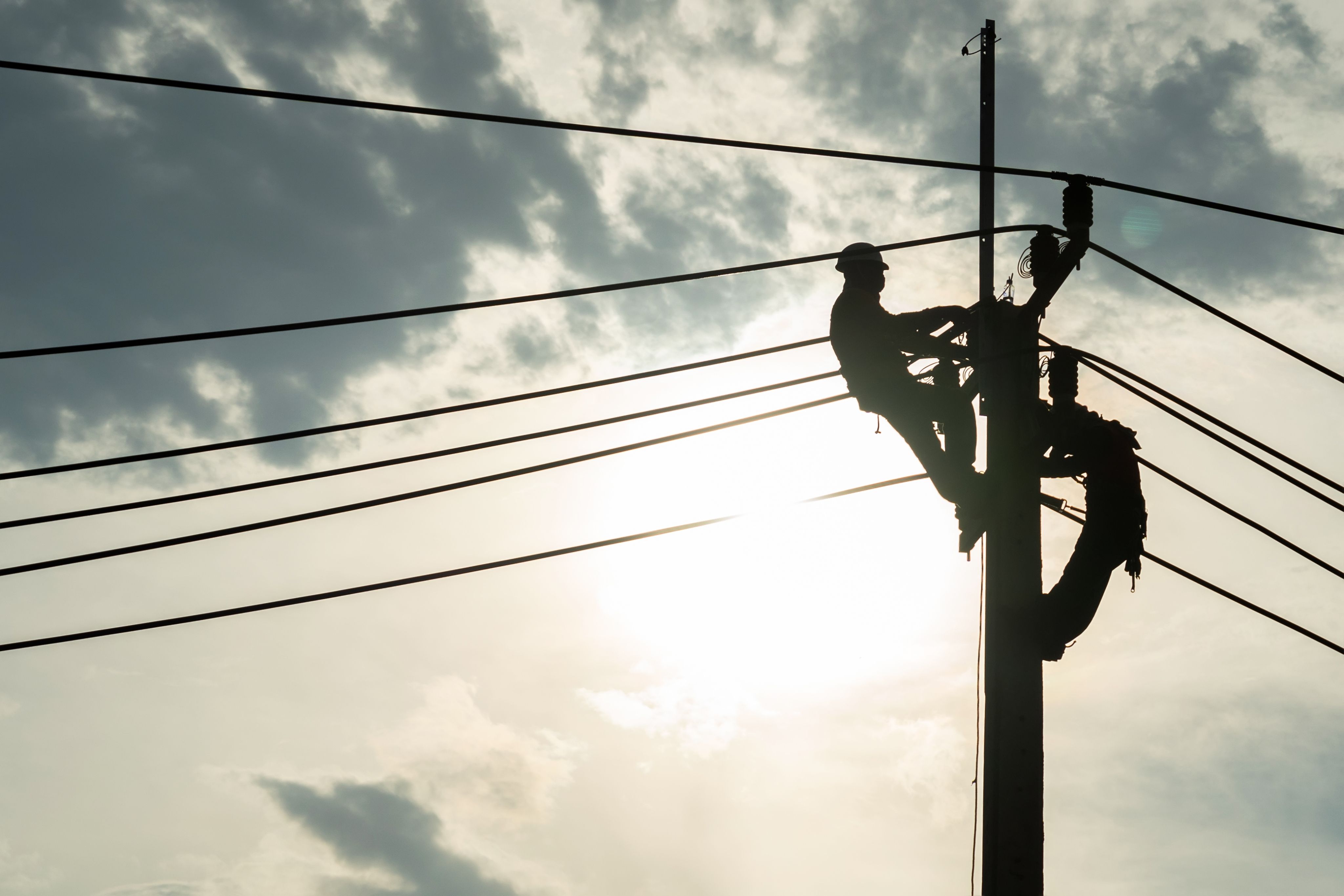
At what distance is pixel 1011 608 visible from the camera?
6.44m

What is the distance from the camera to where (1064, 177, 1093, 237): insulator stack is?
7.02 m

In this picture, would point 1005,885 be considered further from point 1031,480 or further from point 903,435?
point 903,435

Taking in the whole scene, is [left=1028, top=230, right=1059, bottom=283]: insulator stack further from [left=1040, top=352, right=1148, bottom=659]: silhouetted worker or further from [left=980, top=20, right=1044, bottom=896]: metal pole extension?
[left=1040, top=352, right=1148, bottom=659]: silhouetted worker

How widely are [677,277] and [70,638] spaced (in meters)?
5.09

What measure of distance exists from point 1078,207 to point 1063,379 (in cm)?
105

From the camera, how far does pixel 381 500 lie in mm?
8766

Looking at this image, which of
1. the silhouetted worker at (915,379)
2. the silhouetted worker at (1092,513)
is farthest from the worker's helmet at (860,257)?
the silhouetted worker at (1092,513)

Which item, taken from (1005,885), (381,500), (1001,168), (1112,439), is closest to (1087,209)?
(1001,168)

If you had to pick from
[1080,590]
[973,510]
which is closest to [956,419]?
[973,510]

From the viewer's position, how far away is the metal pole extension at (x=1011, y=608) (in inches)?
239

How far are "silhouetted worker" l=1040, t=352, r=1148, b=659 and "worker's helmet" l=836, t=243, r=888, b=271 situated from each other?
1.55 m

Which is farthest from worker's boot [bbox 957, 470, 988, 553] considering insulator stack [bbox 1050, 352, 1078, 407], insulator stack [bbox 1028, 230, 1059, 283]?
insulator stack [bbox 1028, 230, 1059, 283]

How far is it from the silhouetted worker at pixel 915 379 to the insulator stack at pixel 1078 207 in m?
0.81

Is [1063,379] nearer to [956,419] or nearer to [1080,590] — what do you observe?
[956,419]
